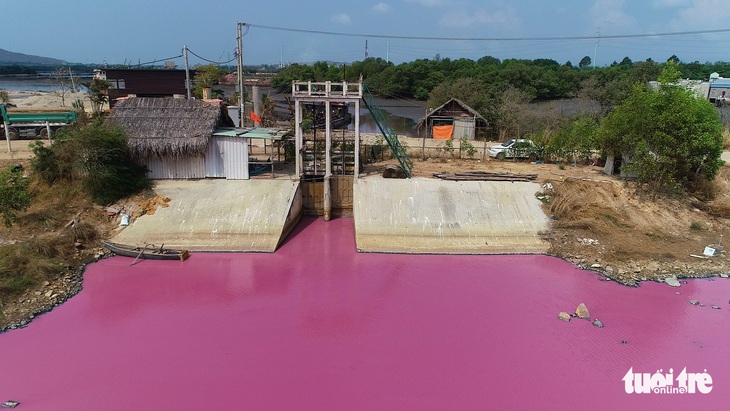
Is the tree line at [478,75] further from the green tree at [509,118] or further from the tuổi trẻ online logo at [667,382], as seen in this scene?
the tuổi trẻ online logo at [667,382]

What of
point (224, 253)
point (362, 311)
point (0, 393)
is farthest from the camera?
point (224, 253)

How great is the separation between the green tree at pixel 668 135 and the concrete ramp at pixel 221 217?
13.5 meters

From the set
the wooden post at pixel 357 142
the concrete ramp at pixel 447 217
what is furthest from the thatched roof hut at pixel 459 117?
the wooden post at pixel 357 142

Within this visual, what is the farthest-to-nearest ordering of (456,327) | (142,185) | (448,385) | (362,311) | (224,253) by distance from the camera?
(142,185), (224,253), (362,311), (456,327), (448,385)

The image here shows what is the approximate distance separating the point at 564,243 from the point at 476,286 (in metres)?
4.92

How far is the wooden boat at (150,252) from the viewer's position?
51.8ft

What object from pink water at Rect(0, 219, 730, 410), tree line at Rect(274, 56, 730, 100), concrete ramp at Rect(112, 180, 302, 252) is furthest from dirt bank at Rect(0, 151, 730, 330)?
tree line at Rect(274, 56, 730, 100)

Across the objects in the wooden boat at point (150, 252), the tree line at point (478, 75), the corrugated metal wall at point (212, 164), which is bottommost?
the wooden boat at point (150, 252)

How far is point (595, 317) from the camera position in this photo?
13016 mm

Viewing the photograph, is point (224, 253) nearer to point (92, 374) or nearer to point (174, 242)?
point (174, 242)

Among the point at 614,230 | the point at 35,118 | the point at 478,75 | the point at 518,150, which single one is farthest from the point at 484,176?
the point at 478,75

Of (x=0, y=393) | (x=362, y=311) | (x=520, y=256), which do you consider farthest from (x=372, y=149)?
(x=0, y=393)

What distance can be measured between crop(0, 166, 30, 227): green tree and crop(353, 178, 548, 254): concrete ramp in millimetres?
11327

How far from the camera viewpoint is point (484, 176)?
20266 mm
